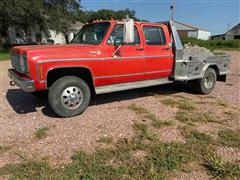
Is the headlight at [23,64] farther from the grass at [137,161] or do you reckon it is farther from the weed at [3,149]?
the weed at [3,149]

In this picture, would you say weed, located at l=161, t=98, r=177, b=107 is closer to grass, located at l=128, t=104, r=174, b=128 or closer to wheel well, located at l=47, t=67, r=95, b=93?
grass, located at l=128, t=104, r=174, b=128

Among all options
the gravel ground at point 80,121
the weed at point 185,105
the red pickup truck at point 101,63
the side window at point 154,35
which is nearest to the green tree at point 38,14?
the gravel ground at point 80,121

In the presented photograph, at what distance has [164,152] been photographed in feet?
11.6

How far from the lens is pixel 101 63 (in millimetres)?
5012

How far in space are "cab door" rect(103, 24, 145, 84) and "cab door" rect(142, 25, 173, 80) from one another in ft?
0.72

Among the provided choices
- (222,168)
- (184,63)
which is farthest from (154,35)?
(222,168)

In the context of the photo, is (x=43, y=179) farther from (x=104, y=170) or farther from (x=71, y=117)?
(x=71, y=117)

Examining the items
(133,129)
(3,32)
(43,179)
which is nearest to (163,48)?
(133,129)

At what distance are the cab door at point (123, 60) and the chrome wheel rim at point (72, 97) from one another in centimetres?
76

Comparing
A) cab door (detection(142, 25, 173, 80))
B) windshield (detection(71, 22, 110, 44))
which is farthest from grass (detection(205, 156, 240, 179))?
windshield (detection(71, 22, 110, 44))

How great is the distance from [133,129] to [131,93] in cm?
260

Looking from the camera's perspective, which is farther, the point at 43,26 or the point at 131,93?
the point at 43,26

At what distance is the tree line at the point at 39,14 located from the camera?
19031mm

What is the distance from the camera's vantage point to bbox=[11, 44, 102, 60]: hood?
432 cm
